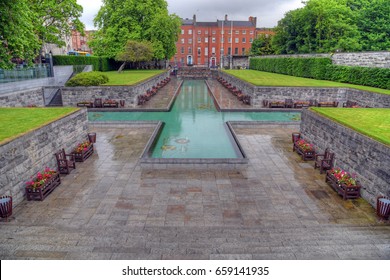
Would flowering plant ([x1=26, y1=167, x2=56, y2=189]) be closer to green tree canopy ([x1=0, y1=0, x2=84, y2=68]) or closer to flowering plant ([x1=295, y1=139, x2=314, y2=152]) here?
green tree canopy ([x1=0, y1=0, x2=84, y2=68])

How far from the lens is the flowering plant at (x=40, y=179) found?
9.70 m

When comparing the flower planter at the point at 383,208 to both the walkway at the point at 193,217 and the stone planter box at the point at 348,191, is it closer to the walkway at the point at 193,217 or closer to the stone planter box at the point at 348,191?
the walkway at the point at 193,217

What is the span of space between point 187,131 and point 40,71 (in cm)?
1825

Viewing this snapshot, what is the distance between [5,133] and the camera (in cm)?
1045

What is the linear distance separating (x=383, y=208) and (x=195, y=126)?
13.6m

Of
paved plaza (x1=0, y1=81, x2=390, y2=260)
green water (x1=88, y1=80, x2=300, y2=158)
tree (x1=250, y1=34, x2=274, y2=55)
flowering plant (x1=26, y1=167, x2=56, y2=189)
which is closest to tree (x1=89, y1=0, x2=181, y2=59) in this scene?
green water (x1=88, y1=80, x2=300, y2=158)

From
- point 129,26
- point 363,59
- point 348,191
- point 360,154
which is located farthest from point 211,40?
point 348,191

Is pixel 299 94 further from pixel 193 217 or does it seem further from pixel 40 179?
pixel 40 179

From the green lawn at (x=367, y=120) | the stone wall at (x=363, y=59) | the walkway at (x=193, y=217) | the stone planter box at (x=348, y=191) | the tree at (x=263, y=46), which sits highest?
the tree at (x=263, y=46)

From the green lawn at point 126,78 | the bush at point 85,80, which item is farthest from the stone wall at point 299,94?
the bush at point 85,80

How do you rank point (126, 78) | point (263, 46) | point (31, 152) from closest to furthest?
1. point (31, 152)
2. point (126, 78)
3. point (263, 46)

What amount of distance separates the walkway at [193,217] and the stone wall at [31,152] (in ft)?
2.79

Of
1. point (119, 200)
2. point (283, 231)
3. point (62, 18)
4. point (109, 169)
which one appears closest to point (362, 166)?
point (283, 231)

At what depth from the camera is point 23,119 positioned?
512 inches
